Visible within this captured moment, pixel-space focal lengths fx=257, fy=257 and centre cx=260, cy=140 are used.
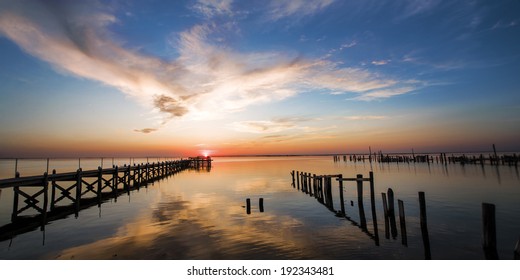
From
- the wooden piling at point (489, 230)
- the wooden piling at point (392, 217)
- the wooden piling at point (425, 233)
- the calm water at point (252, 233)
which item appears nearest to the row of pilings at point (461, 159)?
the calm water at point (252, 233)

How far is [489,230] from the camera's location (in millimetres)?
8555

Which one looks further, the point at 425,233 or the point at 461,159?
the point at 461,159

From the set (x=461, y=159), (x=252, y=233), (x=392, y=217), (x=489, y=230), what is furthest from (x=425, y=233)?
(x=461, y=159)

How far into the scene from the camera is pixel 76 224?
14.6 m

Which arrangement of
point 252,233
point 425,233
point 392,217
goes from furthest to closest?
point 252,233 < point 392,217 < point 425,233

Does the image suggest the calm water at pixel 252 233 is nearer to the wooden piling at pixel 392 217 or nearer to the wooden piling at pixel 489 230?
the wooden piling at pixel 392 217

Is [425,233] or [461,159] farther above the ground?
[461,159]

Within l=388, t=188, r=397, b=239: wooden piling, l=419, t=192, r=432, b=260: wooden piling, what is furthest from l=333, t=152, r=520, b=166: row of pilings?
l=419, t=192, r=432, b=260: wooden piling

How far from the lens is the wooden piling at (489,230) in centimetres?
830

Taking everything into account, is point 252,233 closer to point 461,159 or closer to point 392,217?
point 392,217

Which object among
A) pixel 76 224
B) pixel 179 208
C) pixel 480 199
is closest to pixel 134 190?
pixel 179 208

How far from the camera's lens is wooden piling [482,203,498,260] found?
8305mm

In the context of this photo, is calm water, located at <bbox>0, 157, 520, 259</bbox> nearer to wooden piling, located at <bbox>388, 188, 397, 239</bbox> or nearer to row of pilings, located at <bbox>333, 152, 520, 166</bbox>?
wooden piling, located at <bbox>388, 188, 397, 239</bbox>
